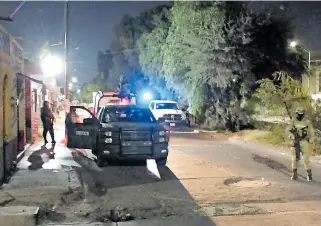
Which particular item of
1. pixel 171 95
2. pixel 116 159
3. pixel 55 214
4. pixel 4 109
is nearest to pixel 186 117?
pixel 171 95

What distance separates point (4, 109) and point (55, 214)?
12.4 feet

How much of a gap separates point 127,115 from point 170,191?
4.49m

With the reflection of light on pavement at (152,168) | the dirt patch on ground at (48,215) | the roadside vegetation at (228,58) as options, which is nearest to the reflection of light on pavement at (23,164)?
the reflection of light on pavement at (152,168)

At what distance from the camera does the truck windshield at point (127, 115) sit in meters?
13.5

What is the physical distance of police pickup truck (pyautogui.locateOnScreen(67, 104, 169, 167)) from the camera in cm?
1212

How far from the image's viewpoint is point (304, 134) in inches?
436

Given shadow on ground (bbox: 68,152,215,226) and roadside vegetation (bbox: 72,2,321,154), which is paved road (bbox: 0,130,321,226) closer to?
shadow on ground (bbox: 68,152,215,226)

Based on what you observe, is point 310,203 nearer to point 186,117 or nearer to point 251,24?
point 251,24

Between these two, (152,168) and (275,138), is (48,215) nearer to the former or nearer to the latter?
(152,168)

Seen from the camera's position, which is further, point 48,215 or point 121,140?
point 121,140

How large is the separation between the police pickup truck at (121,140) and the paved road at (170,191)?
463 mm

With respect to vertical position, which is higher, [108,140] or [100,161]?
[108,140]

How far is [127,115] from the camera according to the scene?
13727 millimetres

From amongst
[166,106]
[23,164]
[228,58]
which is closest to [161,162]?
[23,164]
